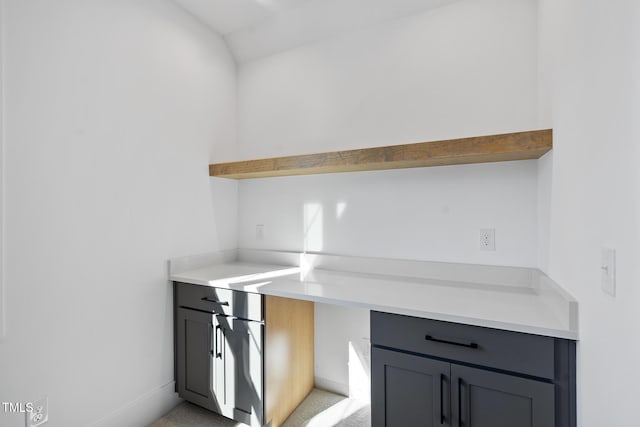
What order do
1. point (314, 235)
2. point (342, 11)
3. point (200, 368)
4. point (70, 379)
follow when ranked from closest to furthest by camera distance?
point (70, 379), point (200, 368), point (342, 11), point (314, 235)

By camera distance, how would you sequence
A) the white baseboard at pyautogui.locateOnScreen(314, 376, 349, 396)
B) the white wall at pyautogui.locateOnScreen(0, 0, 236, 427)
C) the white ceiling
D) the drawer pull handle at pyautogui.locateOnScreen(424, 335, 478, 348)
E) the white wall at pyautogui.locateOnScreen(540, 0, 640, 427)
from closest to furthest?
the white wall at pyautogui.locateOnScreen(540, 0, 640, 427) < the drawer pull handle at pyautogui.locateOnScreen(424, 335, 478, 348) < the white wall at pyautogui.locateOnScreen(0, 0, 236, 427) < the white ceiling < the white baseboard at pyautogui.locateOnScreen(314, 376, 349, 396)

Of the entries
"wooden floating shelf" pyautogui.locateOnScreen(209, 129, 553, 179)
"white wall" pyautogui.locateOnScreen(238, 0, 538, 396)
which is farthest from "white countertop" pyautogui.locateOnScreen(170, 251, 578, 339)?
"wooden floating shelf" pyautogui.locateOnScreen(209, 129, 553, 179)

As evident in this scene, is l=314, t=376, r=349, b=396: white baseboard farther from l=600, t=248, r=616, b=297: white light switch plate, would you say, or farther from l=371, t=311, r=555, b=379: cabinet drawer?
l=600, t=248, r=616, b=297: white light switch plate

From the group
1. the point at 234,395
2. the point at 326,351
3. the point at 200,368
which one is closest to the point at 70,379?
the point at 200,368

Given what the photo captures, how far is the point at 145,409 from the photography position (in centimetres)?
178

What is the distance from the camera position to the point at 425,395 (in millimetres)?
1269

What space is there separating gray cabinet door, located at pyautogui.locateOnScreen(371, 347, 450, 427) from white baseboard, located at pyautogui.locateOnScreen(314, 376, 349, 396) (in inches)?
28.7

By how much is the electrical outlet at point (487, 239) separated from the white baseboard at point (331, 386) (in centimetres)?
126

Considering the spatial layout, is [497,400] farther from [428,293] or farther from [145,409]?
[145,409]

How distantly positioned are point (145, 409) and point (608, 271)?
2.24 metres

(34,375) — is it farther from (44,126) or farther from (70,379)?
(44,126)

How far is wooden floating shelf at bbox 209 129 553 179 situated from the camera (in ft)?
4.41

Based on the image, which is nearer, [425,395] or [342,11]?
[425,395]

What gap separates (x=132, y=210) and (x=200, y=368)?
3.31ft
